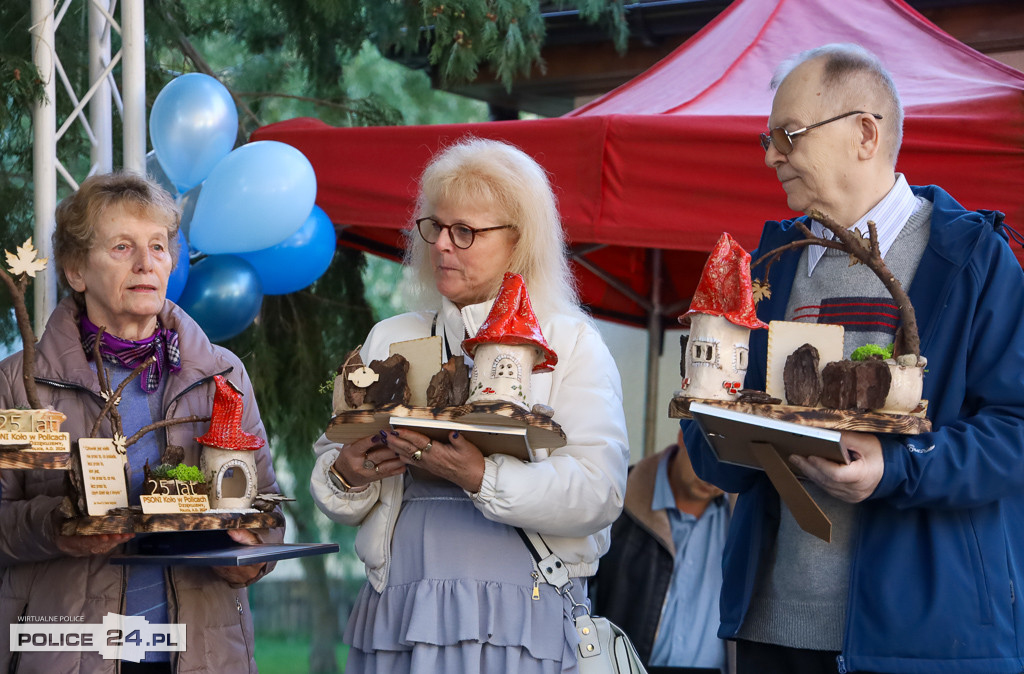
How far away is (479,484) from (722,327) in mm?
614

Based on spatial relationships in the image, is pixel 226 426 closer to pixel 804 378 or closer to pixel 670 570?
pixel 804 378

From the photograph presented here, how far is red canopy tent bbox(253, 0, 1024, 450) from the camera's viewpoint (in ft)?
11.8

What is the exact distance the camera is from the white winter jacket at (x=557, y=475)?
2375 mm

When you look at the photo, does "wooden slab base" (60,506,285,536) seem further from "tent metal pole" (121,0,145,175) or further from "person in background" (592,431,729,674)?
"person in background" (592,431,729,674)

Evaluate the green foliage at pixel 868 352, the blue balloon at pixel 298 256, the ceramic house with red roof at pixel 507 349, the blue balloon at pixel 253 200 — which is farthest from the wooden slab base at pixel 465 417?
the blue balloon at pixel 298 256

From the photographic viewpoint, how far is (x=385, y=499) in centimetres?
254

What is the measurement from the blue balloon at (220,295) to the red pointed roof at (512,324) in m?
2.01

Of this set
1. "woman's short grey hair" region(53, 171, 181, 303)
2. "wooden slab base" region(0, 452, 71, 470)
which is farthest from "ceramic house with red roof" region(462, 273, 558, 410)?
"woman's short grey hair" region(53, 171, 181, 303)

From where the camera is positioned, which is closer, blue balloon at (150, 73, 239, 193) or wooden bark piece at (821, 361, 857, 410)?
wooden bark piece at (821, 361, 857, 410)

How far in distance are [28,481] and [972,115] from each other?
3067mm

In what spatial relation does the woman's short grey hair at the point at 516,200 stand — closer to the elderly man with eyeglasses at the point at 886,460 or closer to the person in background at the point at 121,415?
the elderly man with eyeglasses at the point at 886,460

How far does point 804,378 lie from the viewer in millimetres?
2086

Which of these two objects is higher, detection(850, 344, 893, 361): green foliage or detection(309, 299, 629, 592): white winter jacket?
detection(850, 344, 893, 361): green foliage

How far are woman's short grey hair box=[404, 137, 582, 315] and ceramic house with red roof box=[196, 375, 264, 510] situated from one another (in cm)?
69
